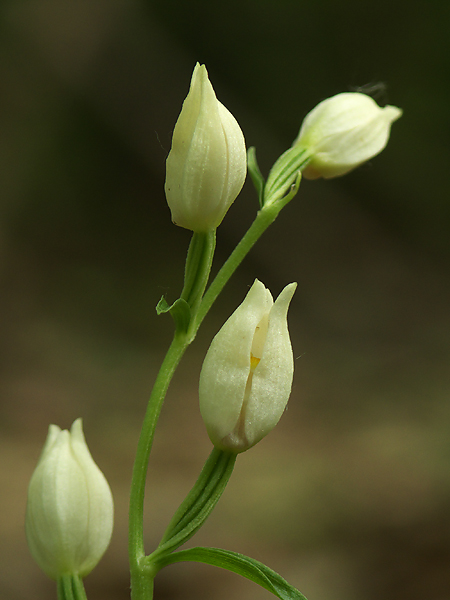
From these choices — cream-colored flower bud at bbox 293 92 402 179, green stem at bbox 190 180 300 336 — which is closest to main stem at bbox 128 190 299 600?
green stem at bbox 190 180 300 336

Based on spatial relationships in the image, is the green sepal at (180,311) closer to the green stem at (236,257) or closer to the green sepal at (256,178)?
the green stem at (236,257)

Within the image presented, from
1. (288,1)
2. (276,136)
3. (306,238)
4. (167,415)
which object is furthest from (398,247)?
(167,415)

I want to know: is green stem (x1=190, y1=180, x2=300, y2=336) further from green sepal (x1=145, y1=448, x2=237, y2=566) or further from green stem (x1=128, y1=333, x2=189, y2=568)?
green sepal (x1=145, y1=448, x2=237, y2=566)

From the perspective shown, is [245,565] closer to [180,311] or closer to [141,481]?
[141,481]

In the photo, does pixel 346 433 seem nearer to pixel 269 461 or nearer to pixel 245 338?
pixel 269 461

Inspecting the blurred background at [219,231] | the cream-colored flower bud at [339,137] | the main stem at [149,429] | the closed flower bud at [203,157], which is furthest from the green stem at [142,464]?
the blurred background at [219,231]

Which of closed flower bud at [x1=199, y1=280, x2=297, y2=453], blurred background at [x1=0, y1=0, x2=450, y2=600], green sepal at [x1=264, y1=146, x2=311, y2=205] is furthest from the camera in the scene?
blurred background at [x1=0, y1=0, x2=450, y2=600]

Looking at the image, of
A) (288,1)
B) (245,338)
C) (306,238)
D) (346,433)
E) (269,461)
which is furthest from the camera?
(306,238)

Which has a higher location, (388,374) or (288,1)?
(288,1)
